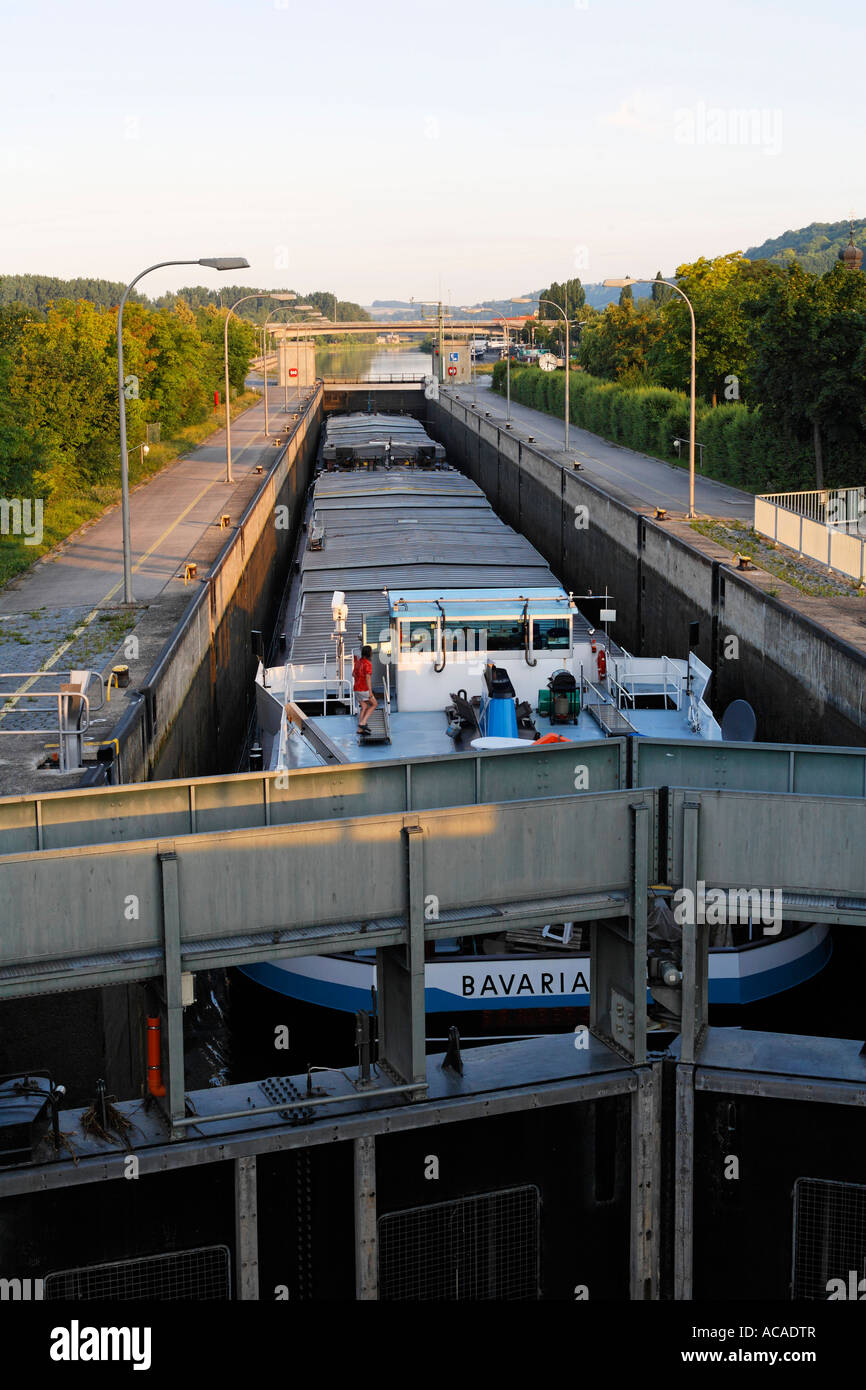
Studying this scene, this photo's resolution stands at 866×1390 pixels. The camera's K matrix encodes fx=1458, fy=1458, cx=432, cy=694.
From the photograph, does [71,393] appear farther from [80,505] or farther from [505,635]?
[505,635]

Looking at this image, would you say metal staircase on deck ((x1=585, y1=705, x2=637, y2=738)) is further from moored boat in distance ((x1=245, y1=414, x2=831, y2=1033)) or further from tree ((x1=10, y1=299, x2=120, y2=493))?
tree ((x1=10, y1=299, x2=120, y2=493))

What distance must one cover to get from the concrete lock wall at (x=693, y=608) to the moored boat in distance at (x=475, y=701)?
1.49 metres

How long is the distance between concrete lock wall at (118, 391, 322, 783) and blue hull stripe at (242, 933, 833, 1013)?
3.45 meters

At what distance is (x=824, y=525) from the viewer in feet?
99.1

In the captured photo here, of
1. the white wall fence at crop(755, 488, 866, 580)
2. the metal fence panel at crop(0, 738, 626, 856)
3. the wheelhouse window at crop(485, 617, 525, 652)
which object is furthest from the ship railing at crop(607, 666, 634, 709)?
the metal fence panel at crop(0, 738, 626, 856)

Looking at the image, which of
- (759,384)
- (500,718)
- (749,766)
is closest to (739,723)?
(500,718)

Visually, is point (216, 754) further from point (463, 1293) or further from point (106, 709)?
point (463, 1293)

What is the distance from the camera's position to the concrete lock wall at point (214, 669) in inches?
865

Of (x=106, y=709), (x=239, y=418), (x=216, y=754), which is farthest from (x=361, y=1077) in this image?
(x=239, y=418)

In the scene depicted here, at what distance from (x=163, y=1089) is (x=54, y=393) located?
137 feet

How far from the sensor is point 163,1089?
12.4m

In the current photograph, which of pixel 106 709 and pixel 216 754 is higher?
pixel 106 709

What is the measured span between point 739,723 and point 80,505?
29860mm

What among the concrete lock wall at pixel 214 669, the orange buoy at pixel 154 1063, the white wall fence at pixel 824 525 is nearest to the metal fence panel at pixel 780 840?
the orange buoy at pixel 154 1063
